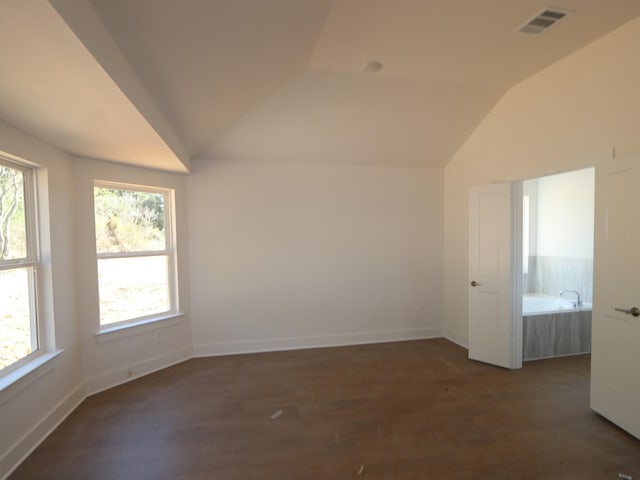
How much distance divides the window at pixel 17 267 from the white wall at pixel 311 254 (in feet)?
5.37

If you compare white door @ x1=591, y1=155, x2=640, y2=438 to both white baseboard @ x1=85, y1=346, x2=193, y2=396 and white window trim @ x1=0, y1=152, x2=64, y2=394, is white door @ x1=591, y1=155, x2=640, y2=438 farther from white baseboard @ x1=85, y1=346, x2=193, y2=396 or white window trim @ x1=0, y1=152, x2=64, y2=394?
white window trim @ x1=0, y1=152, x2=64, y2=394

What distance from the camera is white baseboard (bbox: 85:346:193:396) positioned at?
3129mm

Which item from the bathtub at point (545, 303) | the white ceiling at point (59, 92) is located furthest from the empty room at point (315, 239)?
the bathtub at point (545, 303)

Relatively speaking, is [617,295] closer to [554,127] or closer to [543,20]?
[554,127]

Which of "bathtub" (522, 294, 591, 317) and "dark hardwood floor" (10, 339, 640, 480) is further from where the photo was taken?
"bathtub" (522, 294, 591, 317)

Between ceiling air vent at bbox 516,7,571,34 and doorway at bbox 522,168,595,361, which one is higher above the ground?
ceiling air vent at bbox 516,7,571,34

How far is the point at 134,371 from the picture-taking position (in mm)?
3430

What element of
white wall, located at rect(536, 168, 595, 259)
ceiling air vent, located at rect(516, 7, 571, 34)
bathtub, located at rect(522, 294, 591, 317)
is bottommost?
bathtub, located at rect(522, 294, 591, 317)

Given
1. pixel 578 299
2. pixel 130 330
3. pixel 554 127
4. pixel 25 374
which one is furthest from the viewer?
pixel 578 299

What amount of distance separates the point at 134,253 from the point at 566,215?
616cm

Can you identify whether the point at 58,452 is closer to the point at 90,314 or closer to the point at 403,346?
the point at 90,314

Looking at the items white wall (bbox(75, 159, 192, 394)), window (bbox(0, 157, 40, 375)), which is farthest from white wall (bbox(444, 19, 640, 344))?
window (bbox(0, 157, 40, 375))

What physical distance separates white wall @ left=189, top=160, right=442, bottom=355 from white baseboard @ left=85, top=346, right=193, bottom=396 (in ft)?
0.83

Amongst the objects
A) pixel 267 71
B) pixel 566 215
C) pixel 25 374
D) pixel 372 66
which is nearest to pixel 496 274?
pixel 566 215
